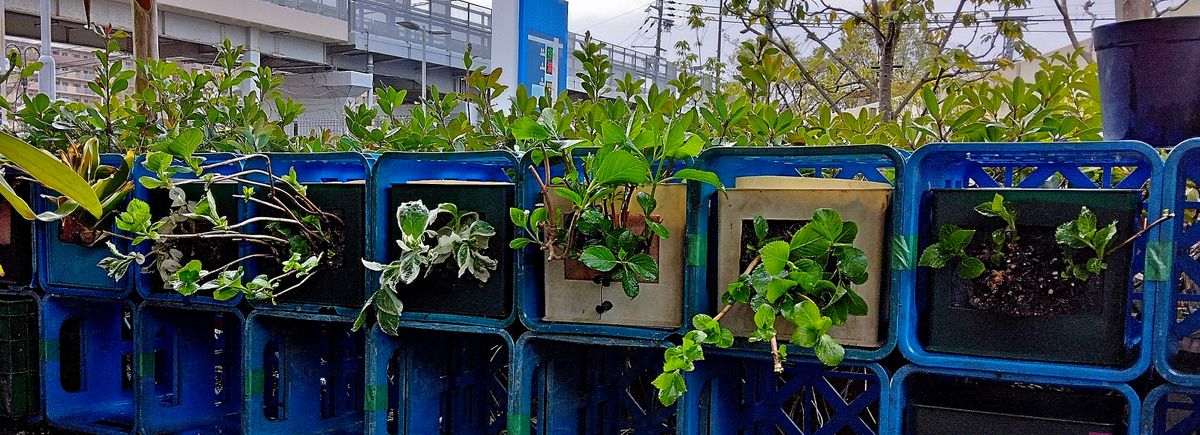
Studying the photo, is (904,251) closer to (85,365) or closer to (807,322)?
(807,322)

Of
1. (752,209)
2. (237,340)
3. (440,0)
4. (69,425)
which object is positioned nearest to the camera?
(752,209)

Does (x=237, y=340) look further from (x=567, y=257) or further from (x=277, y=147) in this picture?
(x=567, y=257)

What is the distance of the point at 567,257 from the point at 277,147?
159cm

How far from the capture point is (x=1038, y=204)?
1504mm

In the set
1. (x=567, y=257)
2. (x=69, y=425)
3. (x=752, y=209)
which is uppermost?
(x=752, y=209)

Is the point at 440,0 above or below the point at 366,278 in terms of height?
above

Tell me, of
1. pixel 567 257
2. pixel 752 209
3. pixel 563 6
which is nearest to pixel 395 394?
pixel 567 257

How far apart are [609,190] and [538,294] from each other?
42cm

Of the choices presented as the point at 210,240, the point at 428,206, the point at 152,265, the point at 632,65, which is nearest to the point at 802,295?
the point at 428,206

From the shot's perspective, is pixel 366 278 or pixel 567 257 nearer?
pixel 567 257

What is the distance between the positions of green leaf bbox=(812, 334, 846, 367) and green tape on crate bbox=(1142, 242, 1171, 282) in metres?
0.53

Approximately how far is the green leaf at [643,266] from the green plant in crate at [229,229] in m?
0.83

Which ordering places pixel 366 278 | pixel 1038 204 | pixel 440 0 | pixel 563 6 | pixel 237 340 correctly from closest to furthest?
1. pixel 1038 204
2. pixel 366 278
3. pixel 237 340
4. pixel 563 6
5. pixel 440 0

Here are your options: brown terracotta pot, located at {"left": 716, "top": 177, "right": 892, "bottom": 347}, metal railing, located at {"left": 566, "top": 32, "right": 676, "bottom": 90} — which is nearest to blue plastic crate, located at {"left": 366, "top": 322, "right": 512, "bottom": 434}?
brown terracotta pot, located at {"left": 716, "top": 177, "right": 892, "bottom": 347}
